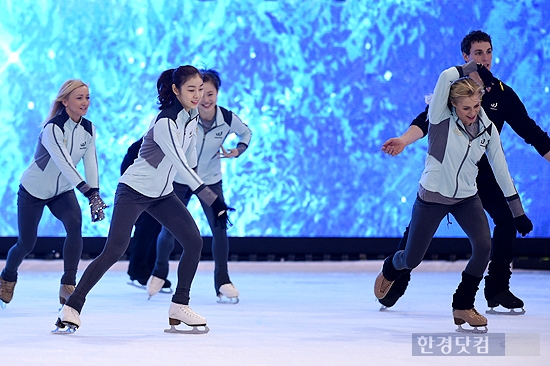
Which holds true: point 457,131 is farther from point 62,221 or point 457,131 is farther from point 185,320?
point 62,221

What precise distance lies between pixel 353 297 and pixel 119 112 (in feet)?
10.2

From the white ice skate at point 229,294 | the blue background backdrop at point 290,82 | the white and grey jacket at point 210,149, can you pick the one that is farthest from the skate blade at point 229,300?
the blue background backdrop at point 290,82

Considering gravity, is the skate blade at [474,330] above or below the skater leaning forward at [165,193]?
below

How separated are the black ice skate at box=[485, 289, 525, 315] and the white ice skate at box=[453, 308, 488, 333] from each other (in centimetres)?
81

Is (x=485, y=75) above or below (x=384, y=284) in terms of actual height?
above

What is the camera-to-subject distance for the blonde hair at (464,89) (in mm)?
3953

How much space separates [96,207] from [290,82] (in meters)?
A: 3.80

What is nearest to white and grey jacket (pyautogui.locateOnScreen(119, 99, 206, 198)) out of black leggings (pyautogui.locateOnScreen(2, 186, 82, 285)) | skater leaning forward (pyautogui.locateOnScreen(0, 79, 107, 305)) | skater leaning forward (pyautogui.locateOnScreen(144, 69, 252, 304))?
skater leaning forward (pyautogui.locateOnScreen(0, 79, 107, 305))

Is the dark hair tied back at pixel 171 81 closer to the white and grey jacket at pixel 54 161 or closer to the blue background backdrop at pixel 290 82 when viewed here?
the white and grey jacket at pixel 54 161

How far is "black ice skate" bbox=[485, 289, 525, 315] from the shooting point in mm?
4734

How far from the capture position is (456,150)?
399 cm

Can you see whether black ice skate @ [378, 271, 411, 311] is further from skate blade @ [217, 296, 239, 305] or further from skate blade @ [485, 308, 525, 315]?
skate blade @ [217, 296, 239, 305]

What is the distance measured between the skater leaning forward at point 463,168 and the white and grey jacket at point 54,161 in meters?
1.86

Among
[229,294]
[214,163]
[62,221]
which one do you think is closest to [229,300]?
[229,294]
